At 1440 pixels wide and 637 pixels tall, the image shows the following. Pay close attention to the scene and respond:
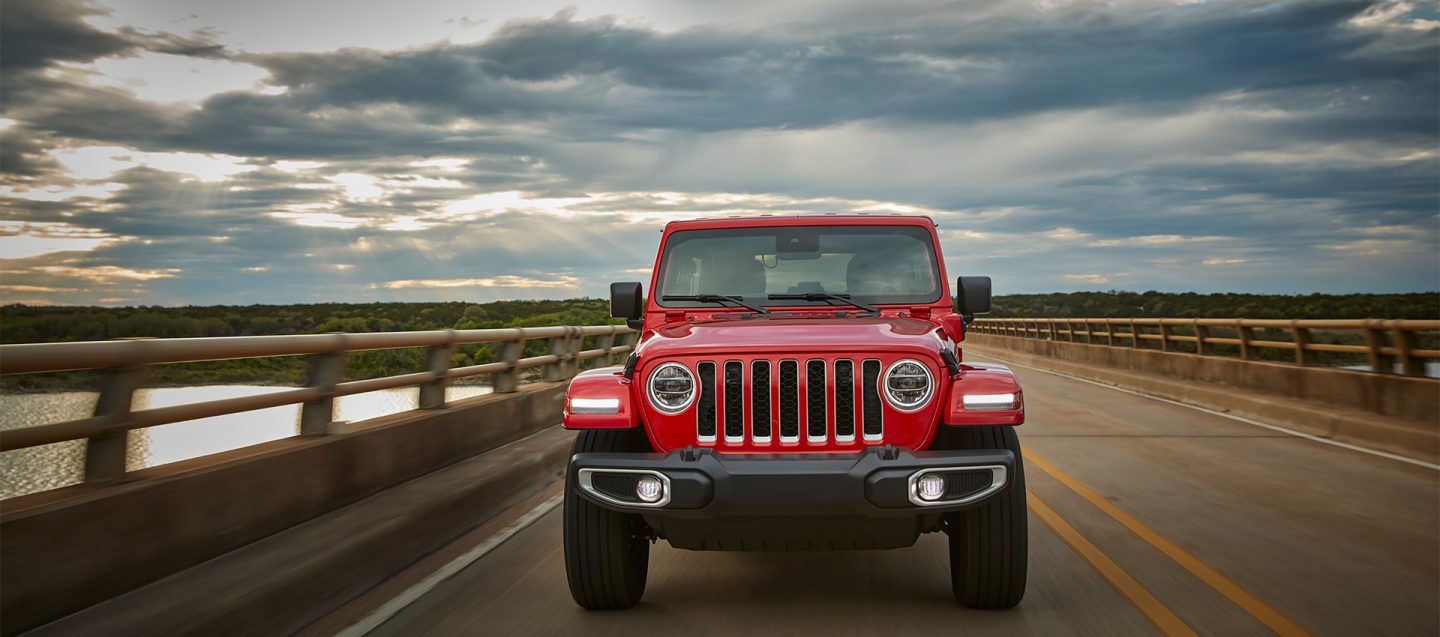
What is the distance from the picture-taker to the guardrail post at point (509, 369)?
12.2 metres

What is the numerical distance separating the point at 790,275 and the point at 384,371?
4.50 meters

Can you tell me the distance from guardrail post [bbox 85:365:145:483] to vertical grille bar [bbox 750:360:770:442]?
2.95 m

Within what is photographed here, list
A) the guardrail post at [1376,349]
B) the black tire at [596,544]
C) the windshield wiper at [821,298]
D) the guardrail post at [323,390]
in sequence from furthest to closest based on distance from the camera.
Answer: the guardrail post at [1376,349] < the guardrail post at [323,390] < the windshield wiper at [821,298] < the black tire at [596,544]

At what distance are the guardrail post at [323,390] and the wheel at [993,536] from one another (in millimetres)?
4297

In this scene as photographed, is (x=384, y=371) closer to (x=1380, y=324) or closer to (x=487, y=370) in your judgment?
(x=487, y=370)

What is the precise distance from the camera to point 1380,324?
1297 centimetres

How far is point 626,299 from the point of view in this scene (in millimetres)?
6906

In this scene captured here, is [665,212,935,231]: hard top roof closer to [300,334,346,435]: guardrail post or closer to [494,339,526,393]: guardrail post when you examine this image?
[300,334,346,435]: guardrail post

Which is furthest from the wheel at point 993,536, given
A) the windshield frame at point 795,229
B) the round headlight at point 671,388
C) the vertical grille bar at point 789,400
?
the windshield frame at point 795,229

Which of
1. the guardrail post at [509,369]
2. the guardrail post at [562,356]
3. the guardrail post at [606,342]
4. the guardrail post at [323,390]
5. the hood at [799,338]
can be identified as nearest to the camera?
the hood at [799,338]

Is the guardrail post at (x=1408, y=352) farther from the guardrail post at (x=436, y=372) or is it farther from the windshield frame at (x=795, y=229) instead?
the guardrail post at (x=436, y=372)

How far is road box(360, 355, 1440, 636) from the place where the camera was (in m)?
5.25

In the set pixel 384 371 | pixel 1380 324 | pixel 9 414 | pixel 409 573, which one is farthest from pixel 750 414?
pixel 1380 324

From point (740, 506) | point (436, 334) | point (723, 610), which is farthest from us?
point (436, 334)
